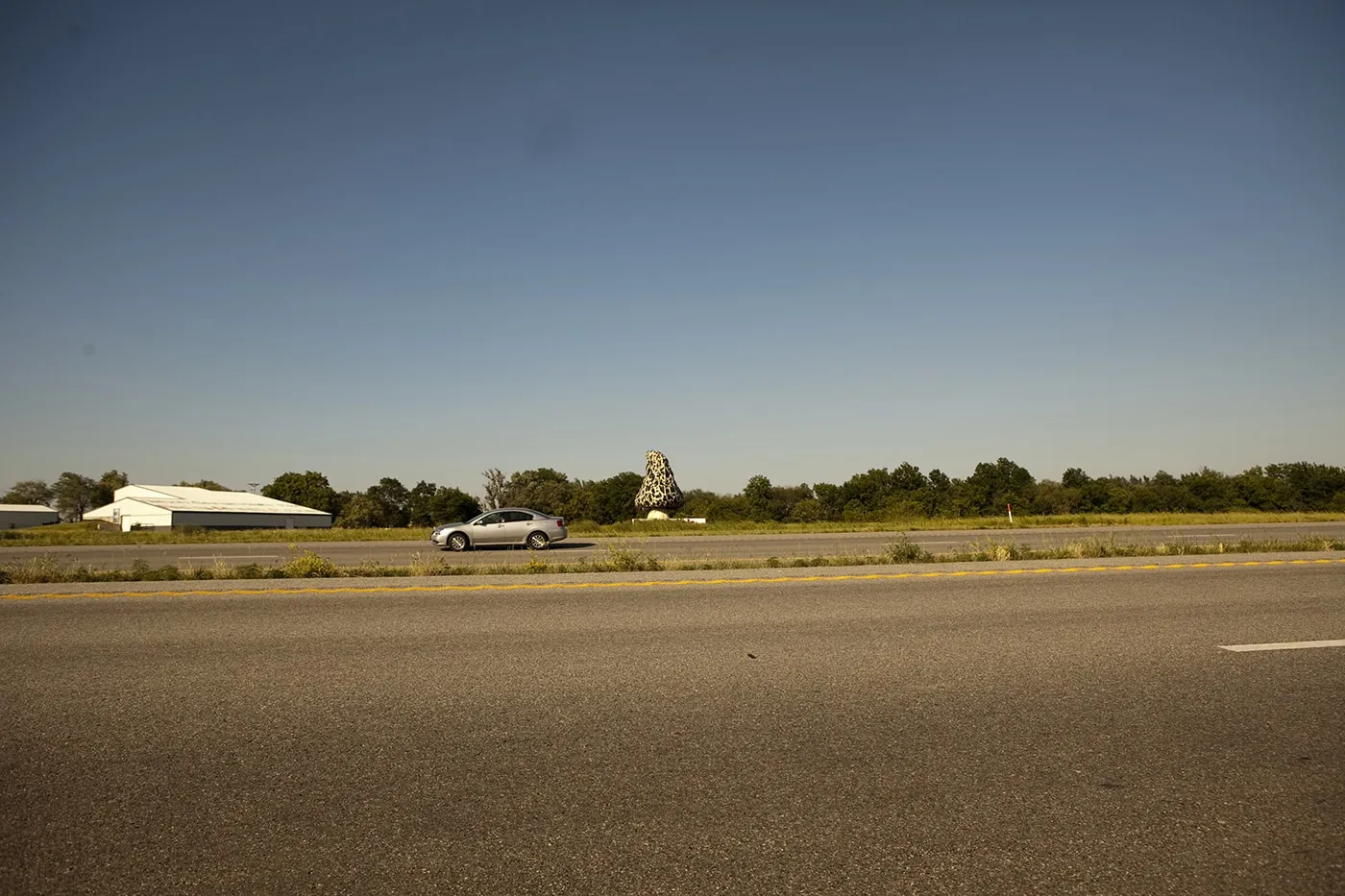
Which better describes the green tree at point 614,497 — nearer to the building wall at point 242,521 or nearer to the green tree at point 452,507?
the green tree at point 452,507

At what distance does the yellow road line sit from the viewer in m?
10.1

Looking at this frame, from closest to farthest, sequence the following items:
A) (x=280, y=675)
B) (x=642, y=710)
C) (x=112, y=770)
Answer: (x=112, y=770) < (x=642, y=710) < (x=280, y=675)

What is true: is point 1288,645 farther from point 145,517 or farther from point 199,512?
point 145,517

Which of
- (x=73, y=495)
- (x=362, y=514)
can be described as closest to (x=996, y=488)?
(x=362, y=514)

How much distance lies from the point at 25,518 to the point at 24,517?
239 millimetres

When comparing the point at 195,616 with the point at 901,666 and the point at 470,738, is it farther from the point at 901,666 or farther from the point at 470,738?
the point at 901,666

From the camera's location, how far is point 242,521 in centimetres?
7212

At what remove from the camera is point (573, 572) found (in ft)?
41.9

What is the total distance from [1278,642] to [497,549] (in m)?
21.8

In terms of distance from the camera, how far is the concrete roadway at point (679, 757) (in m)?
2.86

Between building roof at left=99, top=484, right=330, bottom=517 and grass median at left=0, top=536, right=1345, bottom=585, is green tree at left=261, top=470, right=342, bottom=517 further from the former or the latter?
grass median at left=0, top=536, right=1345, bottom=585

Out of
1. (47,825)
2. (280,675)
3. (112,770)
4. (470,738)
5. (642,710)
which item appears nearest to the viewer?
(47,825)

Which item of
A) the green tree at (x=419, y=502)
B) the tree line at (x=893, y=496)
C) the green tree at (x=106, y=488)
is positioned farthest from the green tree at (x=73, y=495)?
the green tree at (x=419, y=502)

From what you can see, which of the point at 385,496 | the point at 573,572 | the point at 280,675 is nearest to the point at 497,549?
the point at 573,572
